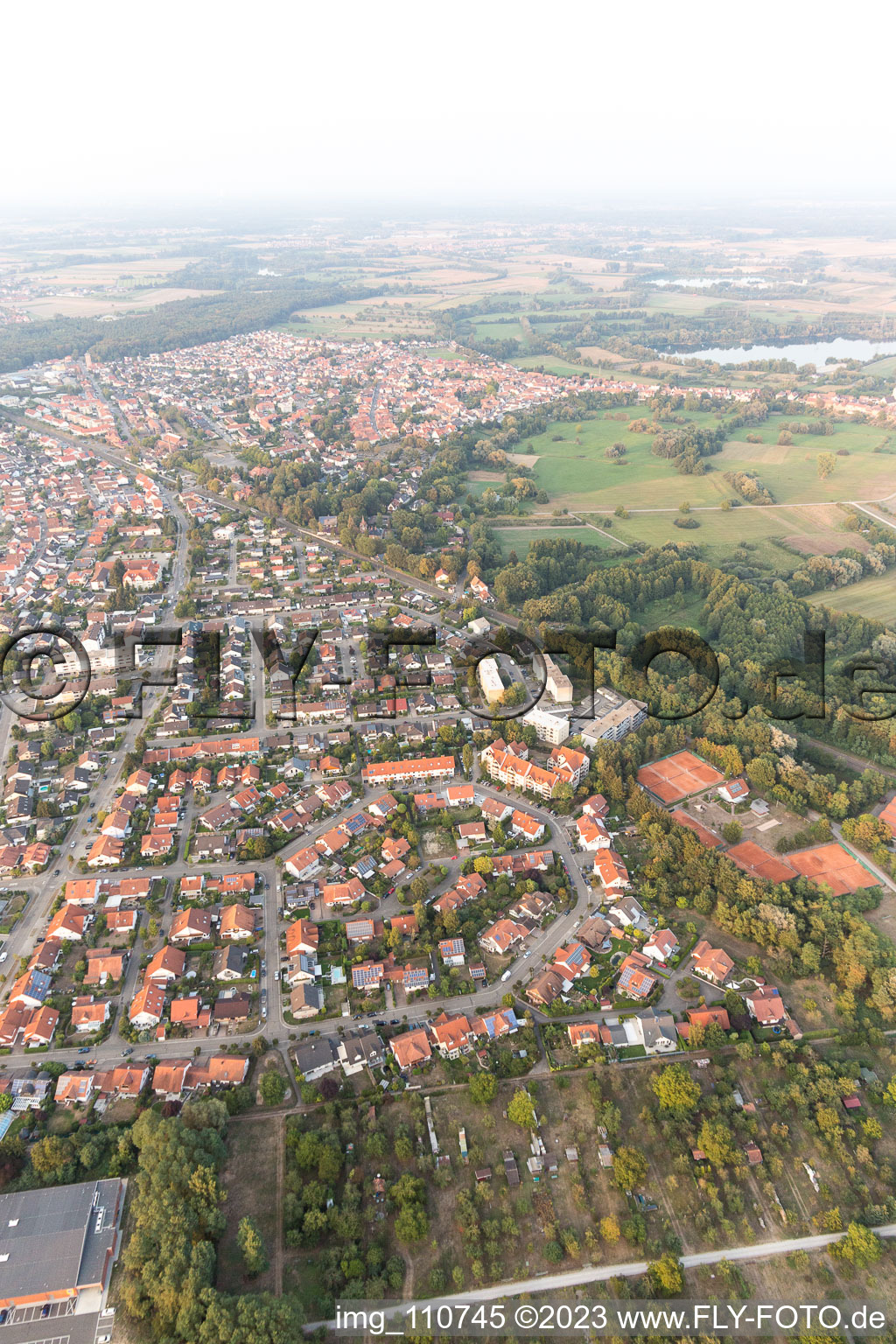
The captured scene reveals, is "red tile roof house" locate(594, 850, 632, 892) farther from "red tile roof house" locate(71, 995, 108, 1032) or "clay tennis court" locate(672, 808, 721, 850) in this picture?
"red tile roof house" locate(71, 995, 108, 1032)

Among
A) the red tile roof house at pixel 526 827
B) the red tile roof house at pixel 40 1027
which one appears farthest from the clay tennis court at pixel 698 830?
the red tile roof house at pixel 40 1027

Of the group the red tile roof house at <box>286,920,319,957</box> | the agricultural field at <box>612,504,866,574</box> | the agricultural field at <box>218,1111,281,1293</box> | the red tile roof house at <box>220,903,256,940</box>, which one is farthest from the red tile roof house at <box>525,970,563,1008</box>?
the agricultural field at <box>612,504,866,574</box>

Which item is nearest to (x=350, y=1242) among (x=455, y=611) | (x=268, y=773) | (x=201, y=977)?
(x=201, y=977)

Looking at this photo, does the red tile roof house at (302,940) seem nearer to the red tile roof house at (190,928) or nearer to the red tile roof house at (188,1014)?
the red tile roof house at (190,928)

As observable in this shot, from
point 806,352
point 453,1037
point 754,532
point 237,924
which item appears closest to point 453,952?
point 453,1037

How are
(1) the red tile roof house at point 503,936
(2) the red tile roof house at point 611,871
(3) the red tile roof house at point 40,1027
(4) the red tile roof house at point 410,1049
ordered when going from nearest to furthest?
(4) the red tile roof house at point 410,1049 < (3) the red tile roof house at point 40,1027 < (1) the red tile roof house at point 503,936 < (2) the red tile roof house at point 611,871

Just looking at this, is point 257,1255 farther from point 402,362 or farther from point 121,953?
point 402,362

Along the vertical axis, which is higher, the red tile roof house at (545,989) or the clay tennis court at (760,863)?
the clay tennis court at (760,863)

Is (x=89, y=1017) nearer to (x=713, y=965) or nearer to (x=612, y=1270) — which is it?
(x=612, y=1270)

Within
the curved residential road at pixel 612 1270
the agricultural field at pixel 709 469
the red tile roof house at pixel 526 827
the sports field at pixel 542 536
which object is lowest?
the curved residential road at pixel 612 1270
